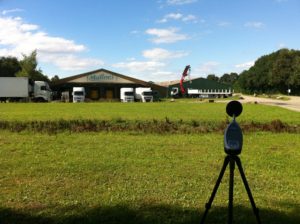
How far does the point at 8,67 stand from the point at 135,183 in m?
101

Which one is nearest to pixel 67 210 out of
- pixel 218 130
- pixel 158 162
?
pixel 158 162

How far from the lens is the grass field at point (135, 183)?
5.78 m

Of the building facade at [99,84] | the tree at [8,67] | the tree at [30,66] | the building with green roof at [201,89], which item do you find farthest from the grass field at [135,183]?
the tree at [8,67]

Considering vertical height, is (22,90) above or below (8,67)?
below

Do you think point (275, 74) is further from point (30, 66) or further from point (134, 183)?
point (134, 183)

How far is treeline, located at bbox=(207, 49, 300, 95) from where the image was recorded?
10400cm

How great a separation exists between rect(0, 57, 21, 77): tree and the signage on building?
2663 cm

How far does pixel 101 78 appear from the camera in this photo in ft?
266

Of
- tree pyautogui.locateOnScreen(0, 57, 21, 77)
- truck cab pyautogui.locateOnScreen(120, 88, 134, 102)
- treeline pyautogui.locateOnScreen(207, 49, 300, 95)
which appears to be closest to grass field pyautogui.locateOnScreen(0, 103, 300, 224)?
truck cab pyautogui.locateOnScreen(120, 88, 134, 102)

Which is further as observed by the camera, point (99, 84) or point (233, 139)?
point (99, 84)

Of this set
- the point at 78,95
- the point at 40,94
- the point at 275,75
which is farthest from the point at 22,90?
the point at 275,75

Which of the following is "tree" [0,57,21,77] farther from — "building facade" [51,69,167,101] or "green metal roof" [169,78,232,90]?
"green metal roof" [169,78,232,90]

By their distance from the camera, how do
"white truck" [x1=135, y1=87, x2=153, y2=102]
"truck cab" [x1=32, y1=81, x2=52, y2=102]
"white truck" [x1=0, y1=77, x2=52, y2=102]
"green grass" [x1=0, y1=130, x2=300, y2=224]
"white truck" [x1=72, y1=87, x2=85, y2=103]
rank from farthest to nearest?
"white truck" [x1=135, y1=87, x2=153, y2=102]
"white truck" [x1=72, y1=87, x2=85, y2=103]
"truck cab" [x1=32, y1=81, x2=52, y2=102]
"white truck" [x1=0, y1=77, x2=52, y2=102]
"green grass" [x1=0, y1=130, x2=300, y2=224]

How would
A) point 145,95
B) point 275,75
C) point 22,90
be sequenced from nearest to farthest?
point 22,90 < point 145,95 < point 275,75
